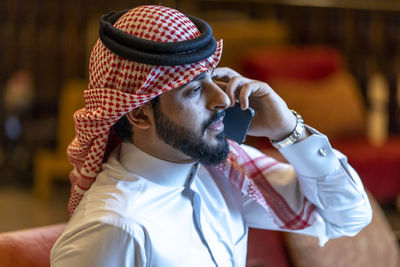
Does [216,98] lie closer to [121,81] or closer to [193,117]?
[193,117]

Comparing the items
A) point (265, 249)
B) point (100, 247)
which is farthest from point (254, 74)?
point (100, 247)

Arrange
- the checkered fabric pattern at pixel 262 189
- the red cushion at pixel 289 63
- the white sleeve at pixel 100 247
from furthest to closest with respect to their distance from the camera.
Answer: the red cushion at pixel 289 63
the checkered fabric pattern at pixel 262 189
the white sleeve at pixel 100 247

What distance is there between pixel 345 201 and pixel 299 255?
1.34 feet

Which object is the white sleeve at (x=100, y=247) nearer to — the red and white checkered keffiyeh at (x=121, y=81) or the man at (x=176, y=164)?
the man at (x=176, y=164)

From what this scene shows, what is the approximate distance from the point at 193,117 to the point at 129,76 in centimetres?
16

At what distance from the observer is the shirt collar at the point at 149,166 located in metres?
1.27

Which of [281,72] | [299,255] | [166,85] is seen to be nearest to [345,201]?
[299,255]

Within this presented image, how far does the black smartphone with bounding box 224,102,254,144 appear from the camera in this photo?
131 cm

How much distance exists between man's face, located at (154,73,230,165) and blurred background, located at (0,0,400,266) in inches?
72.3

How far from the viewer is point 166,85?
1150mm

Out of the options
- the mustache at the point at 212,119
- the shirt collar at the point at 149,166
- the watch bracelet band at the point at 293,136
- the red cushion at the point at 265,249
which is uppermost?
the mustache at the point at 212,119

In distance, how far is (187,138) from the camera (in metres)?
1.22

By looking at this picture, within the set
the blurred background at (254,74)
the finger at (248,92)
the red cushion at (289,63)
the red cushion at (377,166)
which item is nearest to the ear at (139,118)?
the finger at (248,92)

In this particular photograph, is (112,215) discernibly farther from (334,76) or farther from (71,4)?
(71,4)
